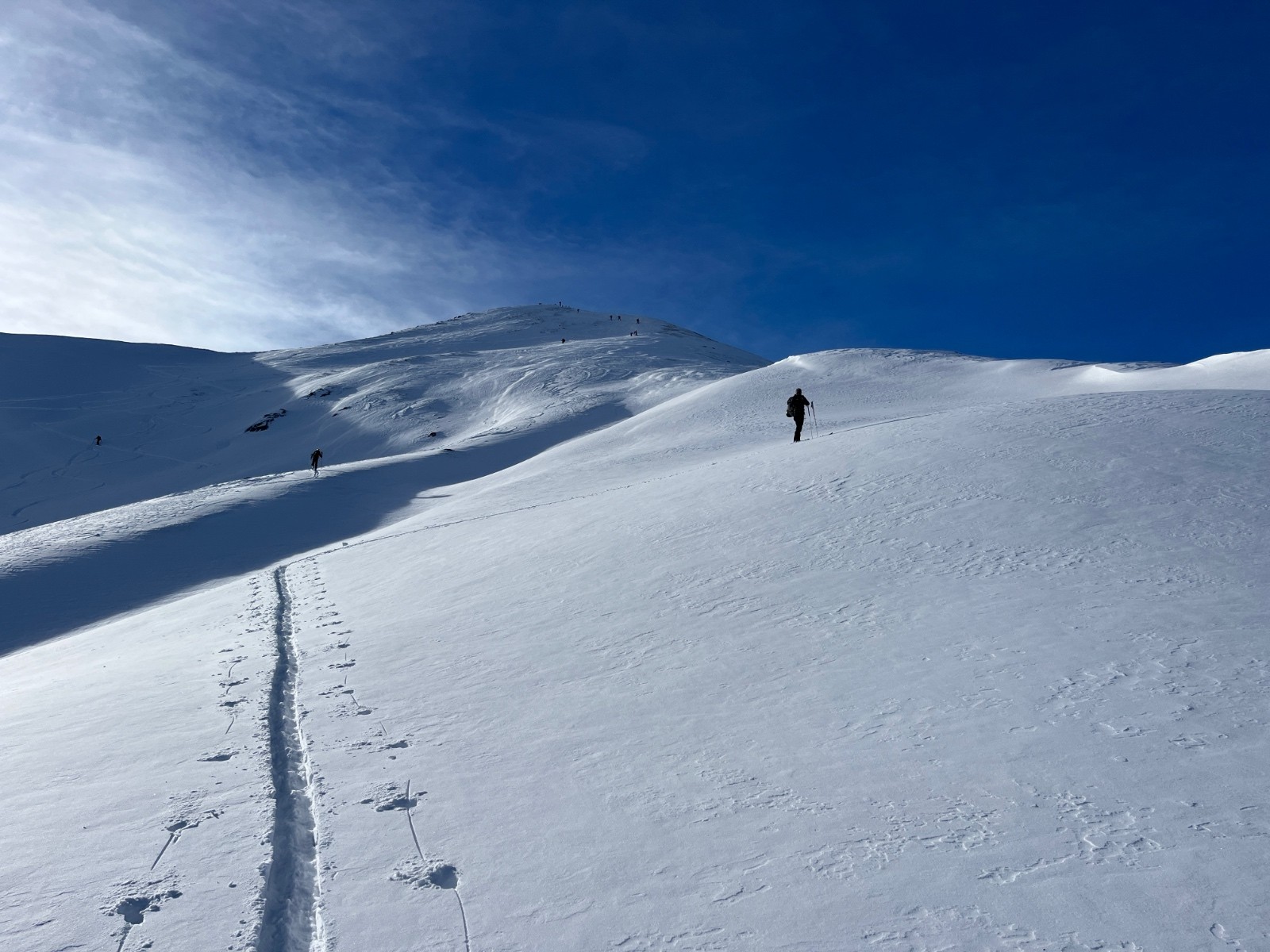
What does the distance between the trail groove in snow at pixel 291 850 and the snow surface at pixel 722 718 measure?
0.9 inches

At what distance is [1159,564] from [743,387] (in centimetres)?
2645

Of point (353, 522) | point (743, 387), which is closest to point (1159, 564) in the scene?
point (353, 522)

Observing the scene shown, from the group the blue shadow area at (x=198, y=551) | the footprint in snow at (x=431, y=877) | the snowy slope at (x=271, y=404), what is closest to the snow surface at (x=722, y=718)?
the footprint in snow at (x=431, y=877)

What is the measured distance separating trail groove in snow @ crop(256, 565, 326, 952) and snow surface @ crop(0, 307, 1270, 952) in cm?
2

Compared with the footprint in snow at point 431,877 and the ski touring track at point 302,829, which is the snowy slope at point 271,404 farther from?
the footprint in snow at point 431,877

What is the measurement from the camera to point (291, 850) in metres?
4.29

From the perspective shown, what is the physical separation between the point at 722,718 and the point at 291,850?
2784mm

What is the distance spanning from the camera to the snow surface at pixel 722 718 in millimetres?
3600

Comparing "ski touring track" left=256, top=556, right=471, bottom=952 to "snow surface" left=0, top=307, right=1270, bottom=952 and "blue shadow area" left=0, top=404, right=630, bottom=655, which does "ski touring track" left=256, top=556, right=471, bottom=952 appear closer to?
"snow surface" left=0, top=307, right=1270, bottom=952

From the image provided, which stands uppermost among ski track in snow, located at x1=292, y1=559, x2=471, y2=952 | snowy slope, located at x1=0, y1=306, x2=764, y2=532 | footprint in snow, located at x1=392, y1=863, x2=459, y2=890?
snowy slope, located at x1=0, y1=306, x2=764, y2=532

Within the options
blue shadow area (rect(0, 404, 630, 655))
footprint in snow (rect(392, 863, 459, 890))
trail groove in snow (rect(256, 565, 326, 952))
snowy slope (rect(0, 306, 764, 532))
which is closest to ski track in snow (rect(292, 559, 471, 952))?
footprint in snow (rect(392, 863, 459, 890))

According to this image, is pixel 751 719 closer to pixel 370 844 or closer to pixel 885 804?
pixel 885 804

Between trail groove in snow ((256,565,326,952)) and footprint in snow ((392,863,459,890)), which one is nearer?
trail groove in snow ((256,565,326,952))

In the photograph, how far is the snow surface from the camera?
3.60m
